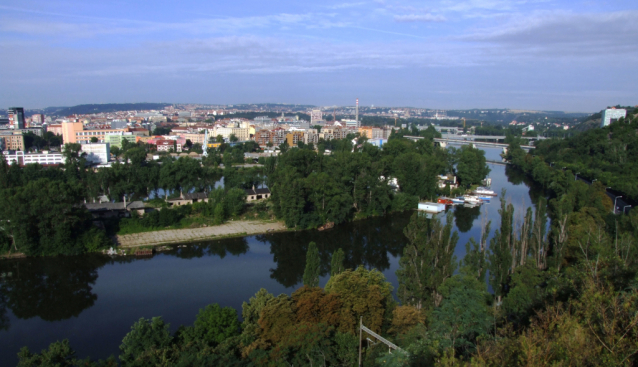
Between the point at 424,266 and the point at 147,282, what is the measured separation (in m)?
4.00

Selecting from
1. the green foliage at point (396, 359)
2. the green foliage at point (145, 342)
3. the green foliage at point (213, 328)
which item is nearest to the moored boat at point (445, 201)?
the green foliage at point (213, 328)

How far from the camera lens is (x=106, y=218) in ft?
28.5

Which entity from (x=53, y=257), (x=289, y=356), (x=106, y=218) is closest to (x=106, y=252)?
(x=53, y=257)

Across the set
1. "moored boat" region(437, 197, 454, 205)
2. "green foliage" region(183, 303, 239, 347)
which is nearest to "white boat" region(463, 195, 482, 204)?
"moored boat" region(437, 197, 454, 205)

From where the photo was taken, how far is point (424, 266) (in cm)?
483

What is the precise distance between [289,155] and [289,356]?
28.2 feet

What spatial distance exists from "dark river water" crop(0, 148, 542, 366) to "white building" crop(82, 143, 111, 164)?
12944mm

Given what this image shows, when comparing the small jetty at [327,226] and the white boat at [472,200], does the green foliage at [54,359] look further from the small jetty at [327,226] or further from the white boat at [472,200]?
the white boat at [472,200]

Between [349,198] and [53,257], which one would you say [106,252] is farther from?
[349,198]

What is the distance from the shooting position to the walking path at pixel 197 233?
7.99 meters

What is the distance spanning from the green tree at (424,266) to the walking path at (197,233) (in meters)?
4.47

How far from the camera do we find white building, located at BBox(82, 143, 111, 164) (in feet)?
61.2

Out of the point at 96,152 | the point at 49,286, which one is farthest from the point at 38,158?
the point at 49,286

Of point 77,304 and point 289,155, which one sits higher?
point 289,155
